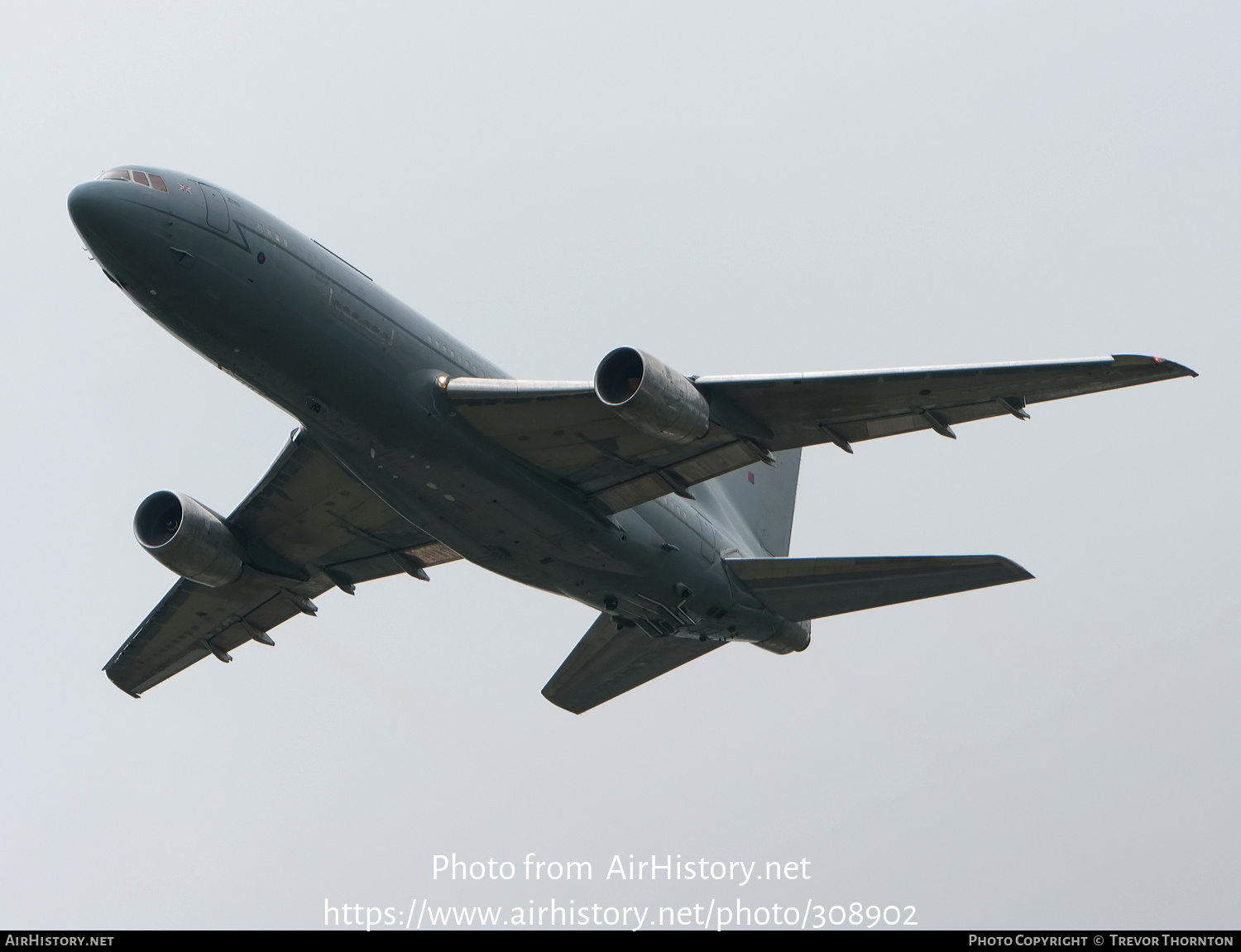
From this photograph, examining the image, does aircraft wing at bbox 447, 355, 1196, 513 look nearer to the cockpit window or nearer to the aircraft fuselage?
the aircraft fuselage

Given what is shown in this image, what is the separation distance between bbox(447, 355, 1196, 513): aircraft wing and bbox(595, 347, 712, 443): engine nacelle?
1017 millimetres

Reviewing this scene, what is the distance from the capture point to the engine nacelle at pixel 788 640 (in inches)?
1321

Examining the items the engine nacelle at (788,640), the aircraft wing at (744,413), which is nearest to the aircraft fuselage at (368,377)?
the aircraft wing at (744,413)

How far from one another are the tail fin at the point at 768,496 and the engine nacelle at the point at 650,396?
9393 mm

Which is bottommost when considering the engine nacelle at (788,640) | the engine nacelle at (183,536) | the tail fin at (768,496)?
the engine nacelle at (183,536)

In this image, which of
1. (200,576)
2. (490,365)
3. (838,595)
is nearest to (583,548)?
(490,365)

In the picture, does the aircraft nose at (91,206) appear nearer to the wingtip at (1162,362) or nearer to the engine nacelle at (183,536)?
the engine nacelle at (183,536)

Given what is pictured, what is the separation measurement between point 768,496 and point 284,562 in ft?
40.5

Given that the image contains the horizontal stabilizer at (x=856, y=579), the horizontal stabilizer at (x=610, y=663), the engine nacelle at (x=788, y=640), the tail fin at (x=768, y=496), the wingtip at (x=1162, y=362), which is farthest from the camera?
the tail fin at (x=768, y=496)

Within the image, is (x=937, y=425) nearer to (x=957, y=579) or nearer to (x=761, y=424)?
(x=761, y=424)

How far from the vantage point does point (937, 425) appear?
2612 centimetres

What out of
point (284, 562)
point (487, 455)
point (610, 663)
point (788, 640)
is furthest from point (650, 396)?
point (284, 562)

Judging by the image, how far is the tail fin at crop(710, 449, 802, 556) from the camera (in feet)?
118

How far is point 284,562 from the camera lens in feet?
112
